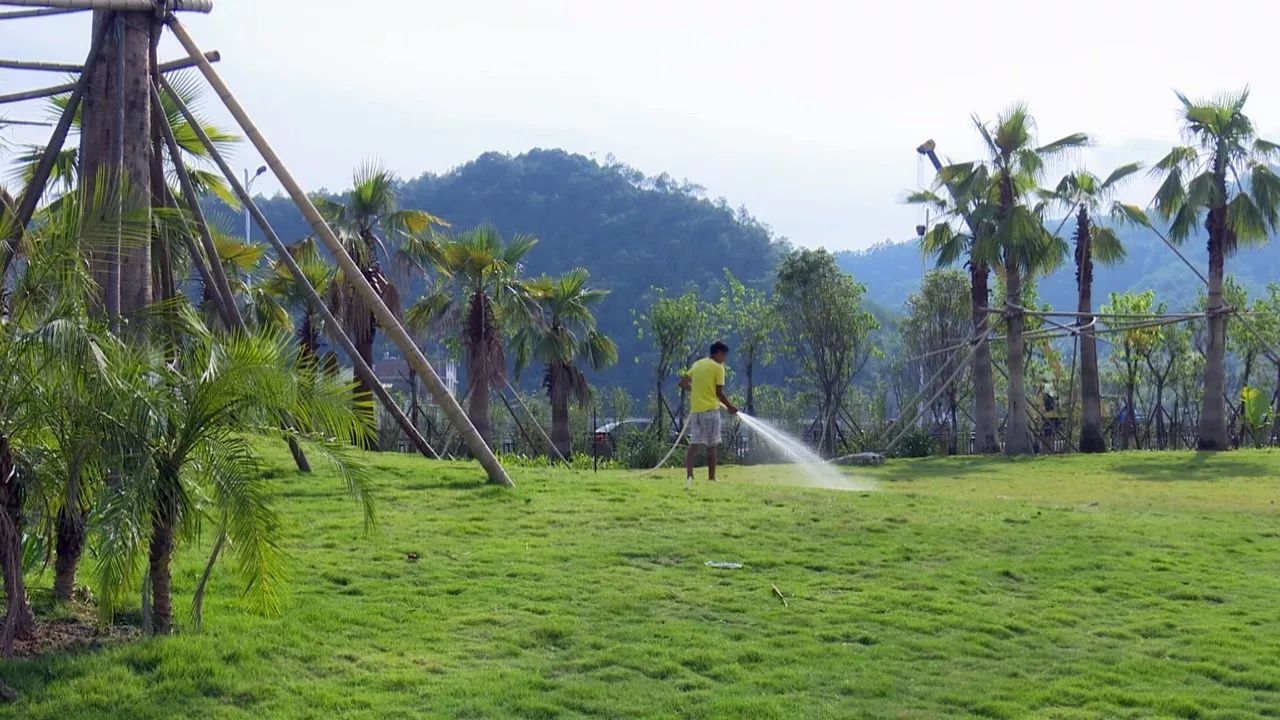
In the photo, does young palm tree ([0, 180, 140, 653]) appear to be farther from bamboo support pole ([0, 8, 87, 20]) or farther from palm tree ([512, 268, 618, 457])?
palm tree ([512, 268, 618, 457])

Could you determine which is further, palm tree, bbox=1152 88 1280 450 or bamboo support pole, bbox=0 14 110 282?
palm tree, bbox=1152 88 1280 450

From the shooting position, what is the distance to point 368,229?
25.8 meters

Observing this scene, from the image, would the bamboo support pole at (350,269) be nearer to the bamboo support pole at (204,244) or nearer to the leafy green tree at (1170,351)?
the bamboo support pole at (204,244)

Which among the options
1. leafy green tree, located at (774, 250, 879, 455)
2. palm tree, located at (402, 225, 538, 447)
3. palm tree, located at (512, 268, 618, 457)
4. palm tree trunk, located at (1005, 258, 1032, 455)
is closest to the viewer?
palm tree, located at (402, 225, 538, 447)

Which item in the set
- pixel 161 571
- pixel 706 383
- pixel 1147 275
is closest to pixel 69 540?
pixel 161 571

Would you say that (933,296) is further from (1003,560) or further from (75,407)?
(75,407)

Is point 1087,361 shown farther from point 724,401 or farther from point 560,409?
point 724,401

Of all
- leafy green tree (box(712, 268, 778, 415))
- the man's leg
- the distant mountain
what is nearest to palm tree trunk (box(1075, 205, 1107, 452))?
leafy green tree (box(712, 268, 778, 415))

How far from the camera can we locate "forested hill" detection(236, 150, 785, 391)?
3241 inches

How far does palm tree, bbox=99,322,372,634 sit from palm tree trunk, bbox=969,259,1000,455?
26.8 metres

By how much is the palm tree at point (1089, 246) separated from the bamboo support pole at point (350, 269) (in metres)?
22.3

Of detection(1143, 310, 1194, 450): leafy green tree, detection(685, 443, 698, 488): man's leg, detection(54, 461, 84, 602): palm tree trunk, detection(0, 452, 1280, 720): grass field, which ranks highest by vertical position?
detection(1143, 310, 1194, 450): leafy green tree

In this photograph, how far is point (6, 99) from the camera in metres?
13.5

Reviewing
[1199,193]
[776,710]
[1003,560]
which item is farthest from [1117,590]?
[1199,193]
